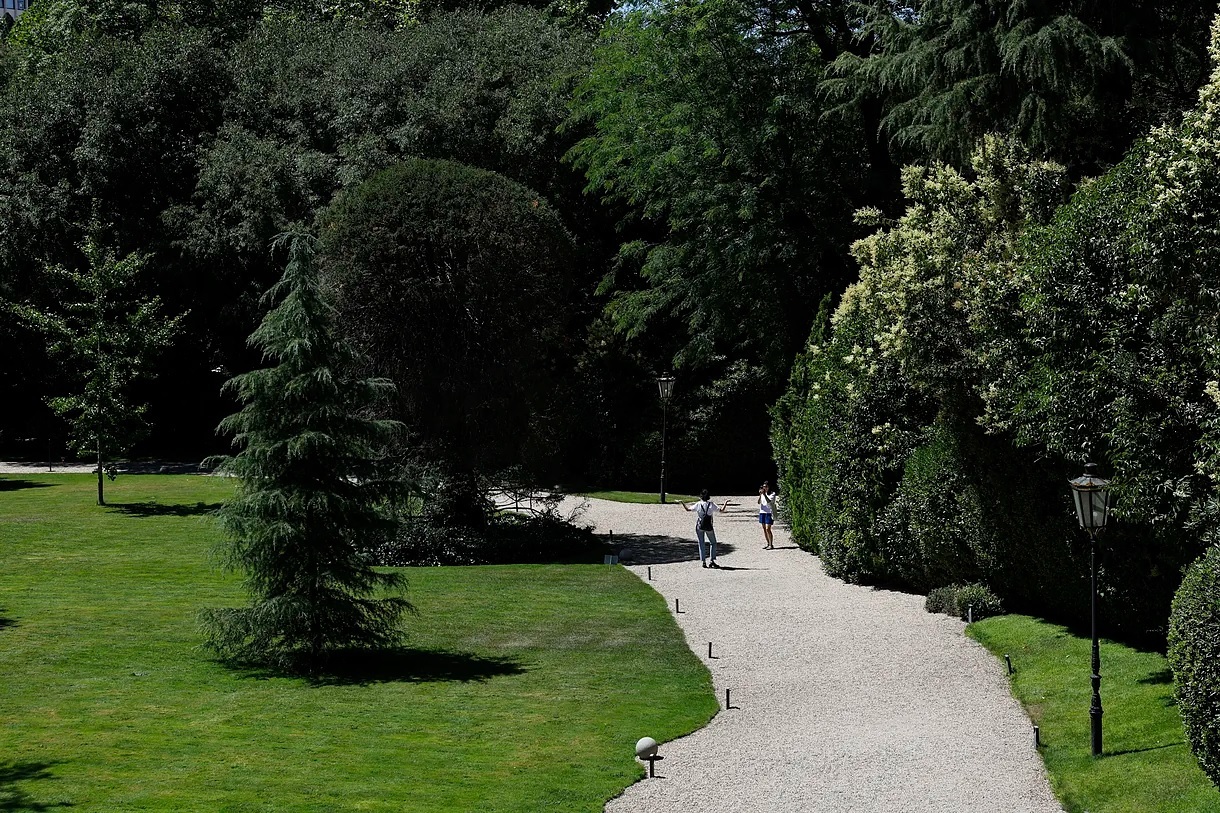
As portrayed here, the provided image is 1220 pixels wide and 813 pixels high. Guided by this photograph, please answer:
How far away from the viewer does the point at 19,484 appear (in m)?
39.3

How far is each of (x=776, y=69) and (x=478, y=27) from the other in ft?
45.1

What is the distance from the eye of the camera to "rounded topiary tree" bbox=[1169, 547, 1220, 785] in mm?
12484

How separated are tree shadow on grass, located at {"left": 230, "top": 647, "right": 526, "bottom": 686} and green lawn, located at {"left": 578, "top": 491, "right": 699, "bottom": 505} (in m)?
19.7

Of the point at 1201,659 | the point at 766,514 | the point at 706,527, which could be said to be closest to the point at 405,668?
the point at 706,527

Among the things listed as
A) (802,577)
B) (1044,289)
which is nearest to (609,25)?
(802,577)

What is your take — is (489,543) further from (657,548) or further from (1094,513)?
(1094,513)

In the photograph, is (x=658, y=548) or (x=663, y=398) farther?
(x=663, y=398)

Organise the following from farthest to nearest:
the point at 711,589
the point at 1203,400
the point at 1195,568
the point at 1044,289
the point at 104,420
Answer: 1. the point at 104,420
2. the point at 711,589
3. the point at 1044,289
4. the point at 1203,400
5. the point at 1195,568

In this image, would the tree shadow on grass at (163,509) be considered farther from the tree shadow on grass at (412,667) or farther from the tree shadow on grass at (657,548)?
the tree shadow on grass at (412,667)

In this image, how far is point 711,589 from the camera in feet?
85.2

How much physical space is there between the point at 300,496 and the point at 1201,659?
1128cm

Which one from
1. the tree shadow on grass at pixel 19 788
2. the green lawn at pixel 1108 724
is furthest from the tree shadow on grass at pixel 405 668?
the green lawn at pixel 1108 724

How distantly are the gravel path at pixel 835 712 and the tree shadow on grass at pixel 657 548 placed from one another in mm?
1282

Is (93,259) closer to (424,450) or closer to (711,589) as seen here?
(424,450)
